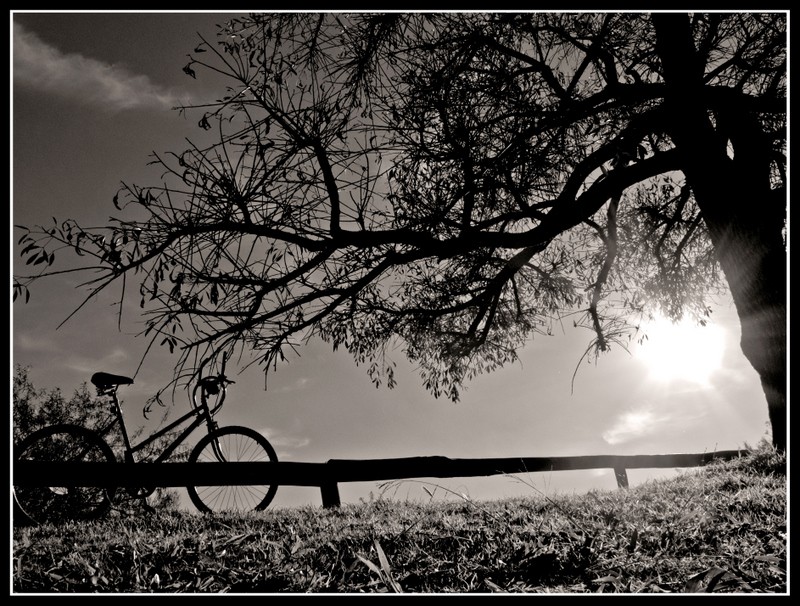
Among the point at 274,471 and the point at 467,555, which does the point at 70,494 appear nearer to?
the point at 274,471

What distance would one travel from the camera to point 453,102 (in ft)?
21.8

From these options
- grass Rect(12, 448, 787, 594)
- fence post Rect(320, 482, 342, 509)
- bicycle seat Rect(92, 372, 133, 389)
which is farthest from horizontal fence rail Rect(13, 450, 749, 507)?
grass Rect(12, 448, 787, 594)

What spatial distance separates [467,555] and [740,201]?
6223 millimetres

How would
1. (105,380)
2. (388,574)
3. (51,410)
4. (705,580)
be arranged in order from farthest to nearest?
(51,410)
(105,380)
(388,574)
(705,580)

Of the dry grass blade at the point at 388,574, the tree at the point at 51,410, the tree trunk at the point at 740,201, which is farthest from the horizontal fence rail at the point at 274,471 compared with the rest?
the tree at the point at 51,410

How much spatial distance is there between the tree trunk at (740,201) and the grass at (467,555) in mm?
2758

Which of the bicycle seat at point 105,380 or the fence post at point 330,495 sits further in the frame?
the bicycle seat at point 105,380

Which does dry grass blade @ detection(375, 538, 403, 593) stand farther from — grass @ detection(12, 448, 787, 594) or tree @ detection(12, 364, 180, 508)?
tree @ detection(12, 364, 180, 508)

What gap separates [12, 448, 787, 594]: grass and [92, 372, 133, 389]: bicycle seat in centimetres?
256

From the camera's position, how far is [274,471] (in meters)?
6.43

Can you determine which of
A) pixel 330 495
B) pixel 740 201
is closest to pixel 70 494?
pixel 330 495

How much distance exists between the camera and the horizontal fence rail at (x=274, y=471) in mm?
5875

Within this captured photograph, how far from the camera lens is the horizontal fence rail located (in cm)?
588

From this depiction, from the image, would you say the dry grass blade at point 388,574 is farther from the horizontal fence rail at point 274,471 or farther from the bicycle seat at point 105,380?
the bicycle seat at point 105,380
